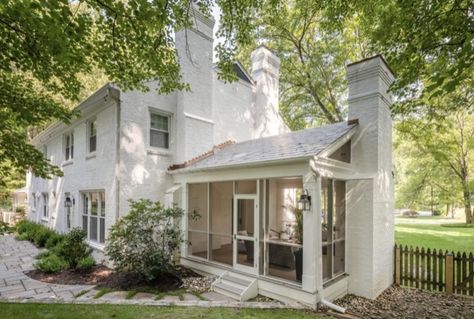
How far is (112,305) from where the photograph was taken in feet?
21.3

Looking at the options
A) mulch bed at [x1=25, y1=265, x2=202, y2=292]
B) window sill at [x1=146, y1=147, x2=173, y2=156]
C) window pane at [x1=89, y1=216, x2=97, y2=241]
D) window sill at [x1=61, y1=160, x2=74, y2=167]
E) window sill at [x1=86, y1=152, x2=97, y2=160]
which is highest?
window sill at [x1=146, y1=147, x2=173, y2=156]

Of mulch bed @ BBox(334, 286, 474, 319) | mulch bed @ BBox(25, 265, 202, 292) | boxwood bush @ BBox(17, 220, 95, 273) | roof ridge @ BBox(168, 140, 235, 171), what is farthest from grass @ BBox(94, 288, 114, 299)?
mulch bed @ BBox(334, 286, 474, 319)

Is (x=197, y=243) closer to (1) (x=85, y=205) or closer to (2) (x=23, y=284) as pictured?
(1) (x=85, y=205)

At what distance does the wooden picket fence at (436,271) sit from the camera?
8.21 m

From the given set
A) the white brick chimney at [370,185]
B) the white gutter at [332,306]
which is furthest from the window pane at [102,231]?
the white brick chimney at [370,185]

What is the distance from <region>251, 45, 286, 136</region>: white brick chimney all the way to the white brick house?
23.7 inches

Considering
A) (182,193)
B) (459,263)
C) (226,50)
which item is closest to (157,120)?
(182,193)

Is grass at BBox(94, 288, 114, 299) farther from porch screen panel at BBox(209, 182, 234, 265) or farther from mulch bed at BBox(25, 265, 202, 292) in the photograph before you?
porch screen panel at BBox(209, 182, 234, 265)

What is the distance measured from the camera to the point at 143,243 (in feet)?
27.8

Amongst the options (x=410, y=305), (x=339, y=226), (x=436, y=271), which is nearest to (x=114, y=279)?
(x=339, y=226)

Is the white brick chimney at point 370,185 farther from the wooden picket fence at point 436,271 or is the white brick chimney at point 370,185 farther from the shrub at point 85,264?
the shrub at point 85,264

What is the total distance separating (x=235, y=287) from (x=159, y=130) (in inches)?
256

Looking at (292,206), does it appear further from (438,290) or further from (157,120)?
(157,120)

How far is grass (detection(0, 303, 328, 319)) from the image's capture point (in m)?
5.79
